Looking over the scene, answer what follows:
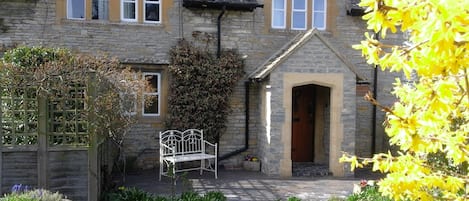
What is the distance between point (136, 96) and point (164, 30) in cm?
354

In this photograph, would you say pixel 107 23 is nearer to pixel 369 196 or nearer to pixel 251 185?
pixel 251 185

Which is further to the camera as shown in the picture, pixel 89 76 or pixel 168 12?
pixel 168 12

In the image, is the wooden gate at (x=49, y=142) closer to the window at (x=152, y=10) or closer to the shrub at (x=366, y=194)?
the shrub at (x=366, y=194)

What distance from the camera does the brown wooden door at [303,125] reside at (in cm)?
1232

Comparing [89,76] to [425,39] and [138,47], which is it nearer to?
[138,47]

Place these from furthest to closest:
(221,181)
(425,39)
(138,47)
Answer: (138,47) → (221,181) → (425,39)

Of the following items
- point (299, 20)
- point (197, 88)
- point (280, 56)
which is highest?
point (299, 20)

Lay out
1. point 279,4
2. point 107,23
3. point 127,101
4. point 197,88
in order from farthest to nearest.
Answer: point 279,4, point 197,88, point 107,23, point 127,101

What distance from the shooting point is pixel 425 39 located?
2117 millimetres

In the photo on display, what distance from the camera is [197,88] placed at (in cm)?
1084

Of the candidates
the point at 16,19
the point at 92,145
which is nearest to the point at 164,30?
the point at 16,19

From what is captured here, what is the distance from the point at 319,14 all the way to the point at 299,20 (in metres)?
0.58

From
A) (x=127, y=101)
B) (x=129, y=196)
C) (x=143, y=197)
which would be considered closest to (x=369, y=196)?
(x=143, y=197)

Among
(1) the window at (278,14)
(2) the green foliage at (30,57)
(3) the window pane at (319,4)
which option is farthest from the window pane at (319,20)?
(2) the green foliage at (30,57)
